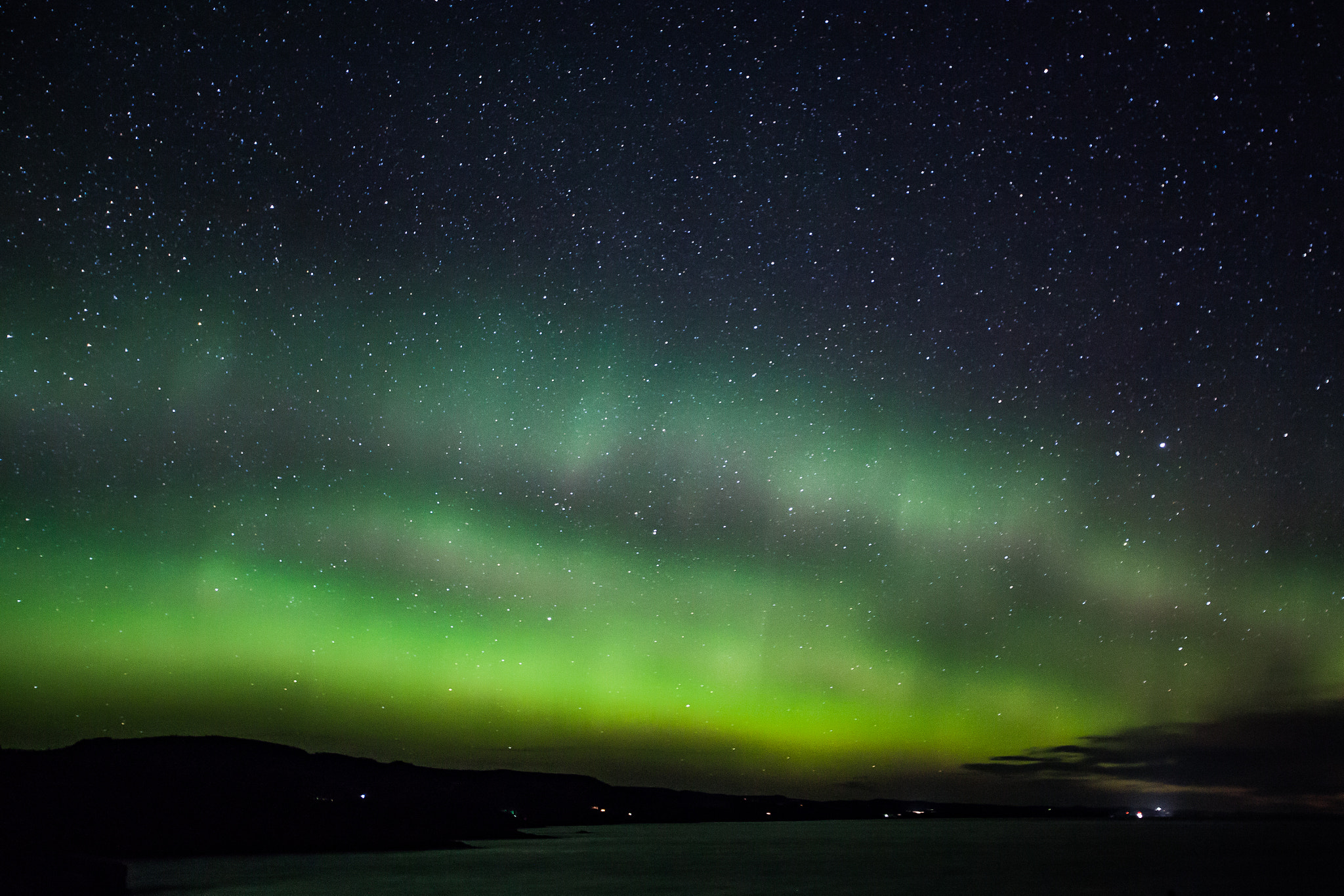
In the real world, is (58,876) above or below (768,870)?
above

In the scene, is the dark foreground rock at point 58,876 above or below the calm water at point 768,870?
above

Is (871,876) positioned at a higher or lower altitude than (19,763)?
lower

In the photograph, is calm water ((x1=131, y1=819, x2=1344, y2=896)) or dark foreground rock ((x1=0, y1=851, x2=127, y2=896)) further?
calm water ((x1=131, y1=819, x2=1344, y2=896))

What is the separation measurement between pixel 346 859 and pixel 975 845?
67.9m

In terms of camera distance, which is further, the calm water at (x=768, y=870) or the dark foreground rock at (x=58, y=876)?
the calm water at (x=768, y=870)

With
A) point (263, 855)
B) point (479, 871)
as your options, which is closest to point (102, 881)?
point (479, 871)

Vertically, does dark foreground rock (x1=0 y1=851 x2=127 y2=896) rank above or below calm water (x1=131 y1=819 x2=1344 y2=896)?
Result: above

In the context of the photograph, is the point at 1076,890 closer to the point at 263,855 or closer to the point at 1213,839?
the point at 263,855

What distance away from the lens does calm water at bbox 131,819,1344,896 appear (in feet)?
169

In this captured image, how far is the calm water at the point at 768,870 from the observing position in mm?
51500

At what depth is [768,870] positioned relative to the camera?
66938mm

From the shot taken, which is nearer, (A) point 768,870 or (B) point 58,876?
(B) point 58,876

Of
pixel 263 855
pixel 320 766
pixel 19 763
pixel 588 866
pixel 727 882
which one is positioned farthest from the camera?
pixel 320 766

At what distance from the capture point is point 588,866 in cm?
7138
